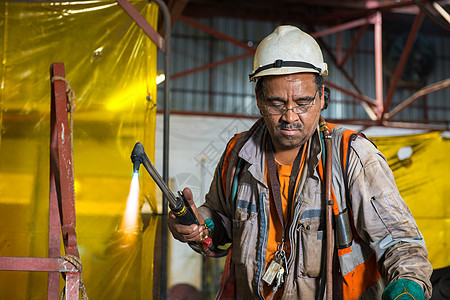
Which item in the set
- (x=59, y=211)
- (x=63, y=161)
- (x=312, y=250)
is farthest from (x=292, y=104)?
(x=59, y=211)

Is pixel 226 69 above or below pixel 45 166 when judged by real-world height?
above

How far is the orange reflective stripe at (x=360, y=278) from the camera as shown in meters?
2.36

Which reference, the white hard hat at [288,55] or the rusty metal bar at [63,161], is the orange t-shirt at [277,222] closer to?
the white hard hat at [288,55]

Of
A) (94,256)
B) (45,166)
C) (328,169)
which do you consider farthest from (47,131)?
(328,169)

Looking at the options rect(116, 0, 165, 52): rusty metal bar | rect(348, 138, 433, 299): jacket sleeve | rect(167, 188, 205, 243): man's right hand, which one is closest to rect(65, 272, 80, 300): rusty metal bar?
rect(167, 188, 205, 243): man's right hand

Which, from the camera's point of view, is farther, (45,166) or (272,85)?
(45,166)

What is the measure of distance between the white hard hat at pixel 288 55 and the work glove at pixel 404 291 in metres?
1.10

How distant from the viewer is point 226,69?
16.5 meters

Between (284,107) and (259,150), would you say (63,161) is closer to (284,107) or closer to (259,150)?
(259,150)

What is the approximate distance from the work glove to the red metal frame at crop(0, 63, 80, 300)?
1404mm

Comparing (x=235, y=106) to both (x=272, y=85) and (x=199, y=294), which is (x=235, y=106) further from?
(x=272, y=85)

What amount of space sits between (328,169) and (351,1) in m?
13.0

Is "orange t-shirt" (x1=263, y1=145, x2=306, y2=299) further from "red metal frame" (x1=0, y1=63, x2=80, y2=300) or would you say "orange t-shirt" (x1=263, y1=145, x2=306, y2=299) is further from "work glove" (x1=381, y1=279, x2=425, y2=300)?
"red metal frame" (x1=0, y1=63, x2=80, y2=300)

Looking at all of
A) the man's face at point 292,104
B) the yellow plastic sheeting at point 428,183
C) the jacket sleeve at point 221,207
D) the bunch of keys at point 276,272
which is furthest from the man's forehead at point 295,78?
the yellow plastic sheeting at point 428,183
